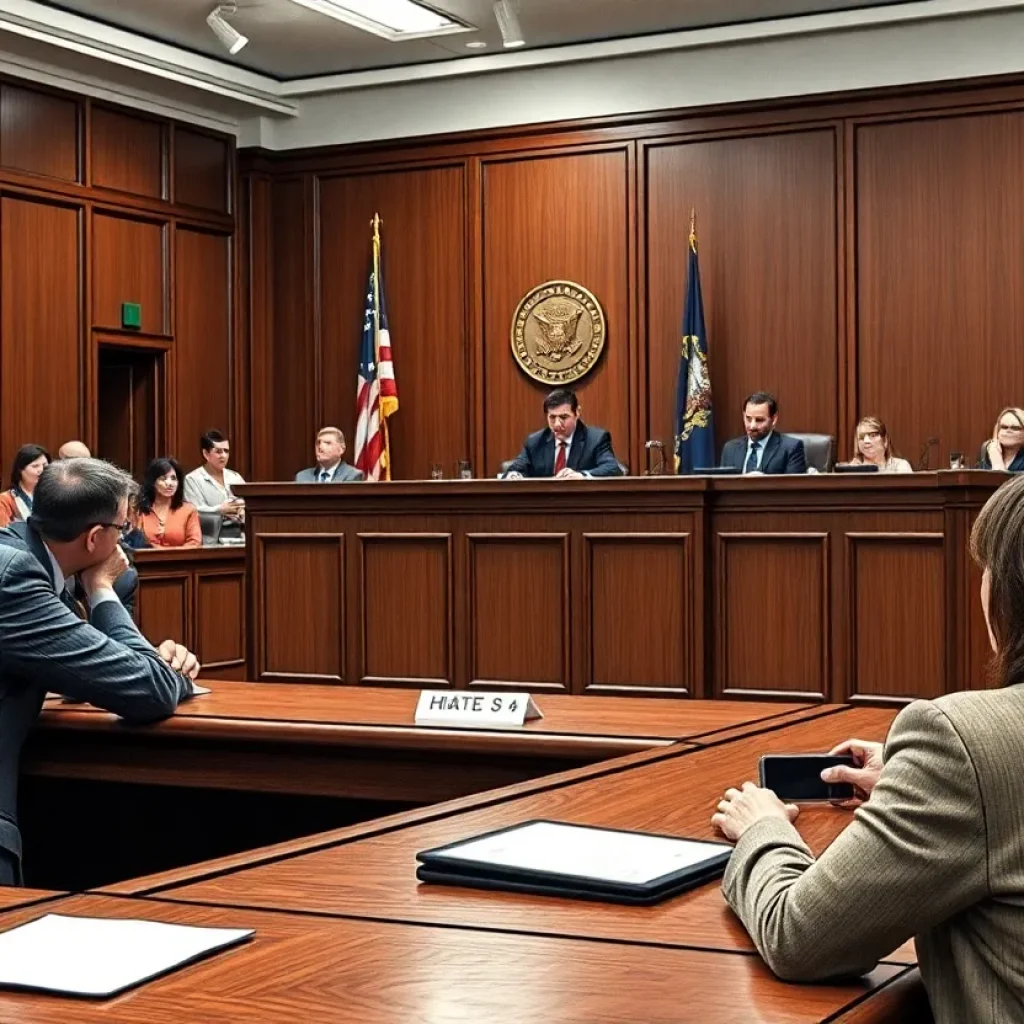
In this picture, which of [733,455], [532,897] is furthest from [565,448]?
[532,897]

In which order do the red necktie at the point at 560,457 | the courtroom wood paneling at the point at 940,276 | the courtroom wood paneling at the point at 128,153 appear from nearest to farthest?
the red necktie at the point at 560,457 < the courtroom wood paneling at the point at 940,276 < the courtroom wood paneling at the point at 128,153

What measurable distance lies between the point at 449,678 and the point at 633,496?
1052 millimetres

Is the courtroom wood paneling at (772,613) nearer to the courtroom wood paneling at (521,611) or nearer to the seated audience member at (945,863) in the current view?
the courtroom wood paneling at (521,611)

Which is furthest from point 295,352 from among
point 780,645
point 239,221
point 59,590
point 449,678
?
point 59,590

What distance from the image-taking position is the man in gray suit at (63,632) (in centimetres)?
310

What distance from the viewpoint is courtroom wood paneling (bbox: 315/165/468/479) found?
35.8 ft

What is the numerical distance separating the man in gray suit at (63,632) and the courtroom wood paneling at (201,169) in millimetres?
7915

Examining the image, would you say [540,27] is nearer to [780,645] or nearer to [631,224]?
[631,224]

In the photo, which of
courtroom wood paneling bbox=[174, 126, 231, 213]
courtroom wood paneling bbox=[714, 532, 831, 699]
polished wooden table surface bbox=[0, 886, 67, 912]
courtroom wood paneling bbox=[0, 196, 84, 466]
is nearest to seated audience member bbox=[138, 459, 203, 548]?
courtroom wood paneling bbox=[0, 196, 84, 466]

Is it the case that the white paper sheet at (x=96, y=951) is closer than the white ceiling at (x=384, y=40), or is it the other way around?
the white paper sheet at (x=96, y=951)

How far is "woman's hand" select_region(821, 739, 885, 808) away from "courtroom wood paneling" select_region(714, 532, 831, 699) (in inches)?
156

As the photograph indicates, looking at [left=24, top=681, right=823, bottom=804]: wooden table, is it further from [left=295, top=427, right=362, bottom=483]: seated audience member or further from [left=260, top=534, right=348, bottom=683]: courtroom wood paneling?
[left=295, top=427, right=362, bottom=483]: seated audience member

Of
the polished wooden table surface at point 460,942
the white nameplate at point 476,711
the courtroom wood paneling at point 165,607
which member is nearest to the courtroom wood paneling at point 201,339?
the courtroom wood paneling at point 165,607

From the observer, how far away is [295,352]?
1151cm
